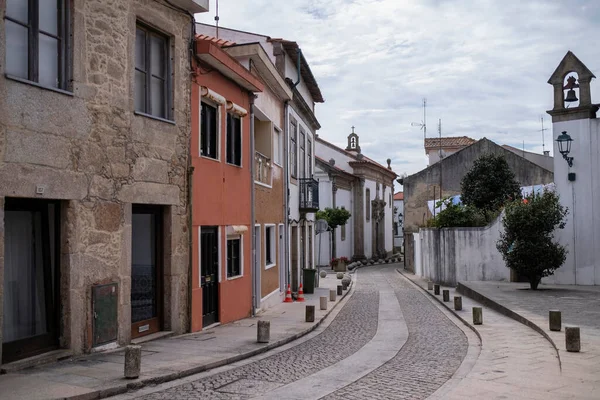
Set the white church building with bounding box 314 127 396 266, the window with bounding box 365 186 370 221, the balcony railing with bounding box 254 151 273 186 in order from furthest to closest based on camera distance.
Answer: the window with bounding box 365 186 370 221 < the white church building with bounding box 314 127 396 266 < the balcony railing with bounding box 254 151 273 186

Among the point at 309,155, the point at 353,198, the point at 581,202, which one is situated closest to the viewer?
the point at 581,202

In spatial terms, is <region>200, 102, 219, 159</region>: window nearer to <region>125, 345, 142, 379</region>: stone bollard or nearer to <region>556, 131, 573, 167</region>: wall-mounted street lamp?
<region>125, 345, 142, 379</region>: stone bollard

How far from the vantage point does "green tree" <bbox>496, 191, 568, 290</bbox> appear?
1933 centimetres

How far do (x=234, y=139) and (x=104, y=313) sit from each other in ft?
21.1

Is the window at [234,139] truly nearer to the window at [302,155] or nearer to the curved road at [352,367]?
the curved road at [352,367]

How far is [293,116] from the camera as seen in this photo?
2233 centimetres

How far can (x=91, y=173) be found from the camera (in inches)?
370

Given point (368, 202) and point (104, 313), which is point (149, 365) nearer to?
point (104, 313)

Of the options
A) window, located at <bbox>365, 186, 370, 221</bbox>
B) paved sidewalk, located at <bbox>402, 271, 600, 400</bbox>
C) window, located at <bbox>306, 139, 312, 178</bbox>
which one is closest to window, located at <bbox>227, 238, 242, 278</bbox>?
paved sidewalk, located at <bbox>402, 271, 600, 400</bbox>

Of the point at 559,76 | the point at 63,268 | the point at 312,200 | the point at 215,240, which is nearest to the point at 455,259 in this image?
the point at 312,200

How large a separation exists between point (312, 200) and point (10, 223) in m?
16.5

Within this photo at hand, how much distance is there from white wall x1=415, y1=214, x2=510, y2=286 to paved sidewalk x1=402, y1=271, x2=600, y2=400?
1292cm

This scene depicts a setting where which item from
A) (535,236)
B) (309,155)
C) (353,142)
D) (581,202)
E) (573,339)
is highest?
(353,142)

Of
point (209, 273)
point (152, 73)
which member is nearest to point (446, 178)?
point (209, 273)
